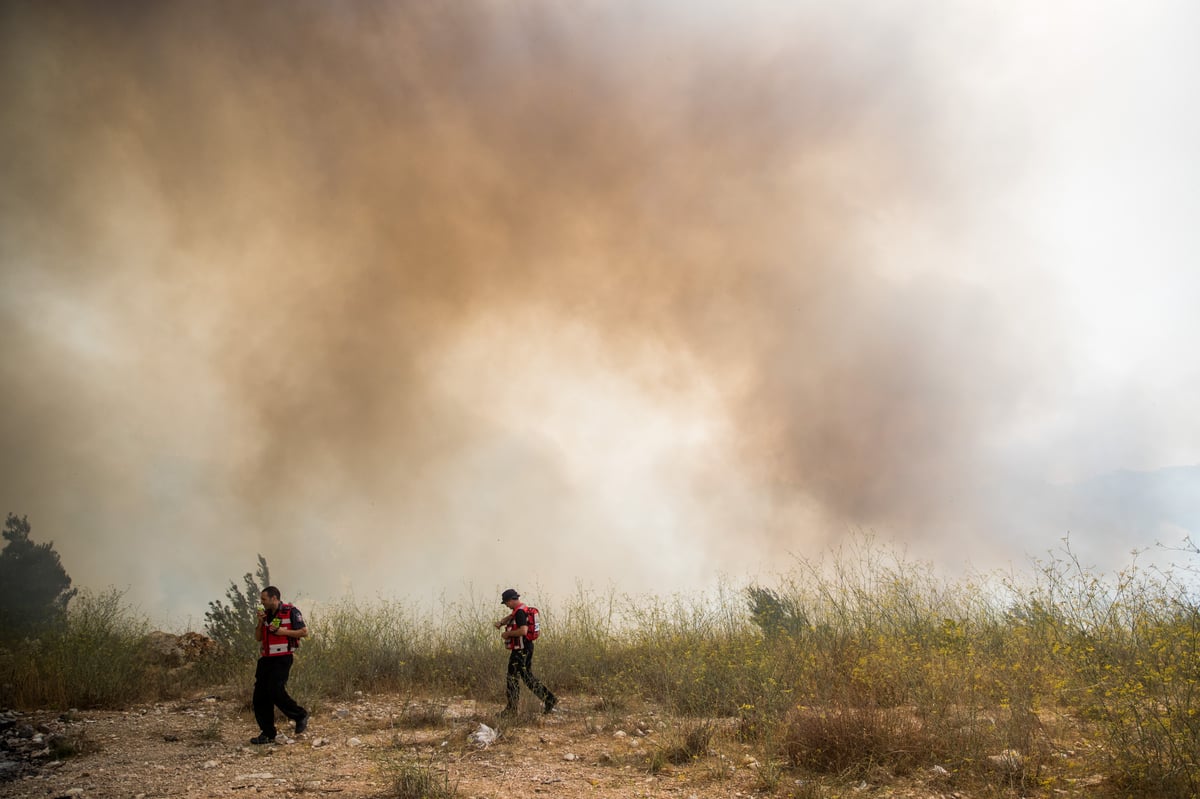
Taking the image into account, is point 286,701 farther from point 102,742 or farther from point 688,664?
point 688,664

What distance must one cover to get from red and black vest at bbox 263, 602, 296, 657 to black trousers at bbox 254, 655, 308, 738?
0.30 feet

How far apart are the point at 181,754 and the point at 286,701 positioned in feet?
4.54

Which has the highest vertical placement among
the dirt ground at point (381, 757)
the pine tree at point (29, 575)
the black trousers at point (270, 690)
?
the pine tree at point (29, 575)

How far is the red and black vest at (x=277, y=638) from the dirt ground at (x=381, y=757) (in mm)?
1319

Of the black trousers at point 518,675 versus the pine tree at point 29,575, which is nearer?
the black trousers at point 518,675

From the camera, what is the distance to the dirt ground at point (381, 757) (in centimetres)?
696

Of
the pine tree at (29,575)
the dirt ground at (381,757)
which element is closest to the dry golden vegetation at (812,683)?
the dirt ground at (381,757)

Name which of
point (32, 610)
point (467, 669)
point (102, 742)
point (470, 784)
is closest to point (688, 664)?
point (470, 784)

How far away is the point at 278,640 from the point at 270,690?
71cm

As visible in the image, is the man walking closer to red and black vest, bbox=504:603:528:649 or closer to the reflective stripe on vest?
the reflective stripe on vest

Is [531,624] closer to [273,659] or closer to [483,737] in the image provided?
[483,737]

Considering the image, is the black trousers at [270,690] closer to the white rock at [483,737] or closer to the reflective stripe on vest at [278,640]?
the reflective stripe on vest at [278,640]

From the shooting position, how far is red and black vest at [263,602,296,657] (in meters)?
9.50

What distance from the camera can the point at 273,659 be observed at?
9.52 meters
